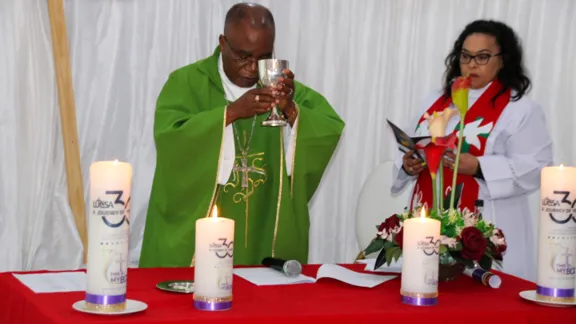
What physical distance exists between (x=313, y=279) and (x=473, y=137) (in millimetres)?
1645

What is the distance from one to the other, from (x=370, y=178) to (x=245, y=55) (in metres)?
1.51

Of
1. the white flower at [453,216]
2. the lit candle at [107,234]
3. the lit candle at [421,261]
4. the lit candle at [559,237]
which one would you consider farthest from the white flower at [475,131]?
the lit candle at [107,234]

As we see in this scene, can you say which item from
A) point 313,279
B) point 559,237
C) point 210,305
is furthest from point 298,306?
point 559,237

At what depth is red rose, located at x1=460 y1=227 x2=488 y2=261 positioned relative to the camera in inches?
105

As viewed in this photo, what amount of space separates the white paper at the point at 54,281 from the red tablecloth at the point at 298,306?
34 mm

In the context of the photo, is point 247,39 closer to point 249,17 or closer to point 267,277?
point 249,17

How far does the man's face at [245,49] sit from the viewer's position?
3.63 meters

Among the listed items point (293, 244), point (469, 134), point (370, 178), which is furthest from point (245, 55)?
point (370, 178)

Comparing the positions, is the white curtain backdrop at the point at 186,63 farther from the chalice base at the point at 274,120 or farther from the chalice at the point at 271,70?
the chalice at the point at 271,70

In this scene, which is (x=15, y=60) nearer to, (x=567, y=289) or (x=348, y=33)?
(x=348, y=33)

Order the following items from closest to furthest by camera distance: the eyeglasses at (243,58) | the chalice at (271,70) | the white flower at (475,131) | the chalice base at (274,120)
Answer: the chalice at (271,70), the chalice base at (274,120), the eyeglasses at (243,58), the white flower at (475,131)

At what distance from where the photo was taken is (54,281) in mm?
2506

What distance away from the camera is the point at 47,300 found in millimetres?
2209

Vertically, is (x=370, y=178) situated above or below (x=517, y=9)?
below
